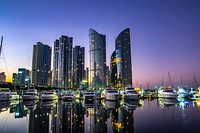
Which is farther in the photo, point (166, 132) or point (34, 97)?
point (34, 97)

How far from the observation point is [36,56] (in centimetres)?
19725

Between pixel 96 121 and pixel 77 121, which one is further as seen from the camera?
pixel 96 121

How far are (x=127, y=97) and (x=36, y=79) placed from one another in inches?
6099

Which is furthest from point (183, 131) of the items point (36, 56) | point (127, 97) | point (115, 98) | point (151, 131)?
point (36, 56)

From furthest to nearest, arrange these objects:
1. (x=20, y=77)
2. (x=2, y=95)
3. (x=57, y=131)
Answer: (x=20, y=77)
(x=2, y=95)
(x=57, y=131)

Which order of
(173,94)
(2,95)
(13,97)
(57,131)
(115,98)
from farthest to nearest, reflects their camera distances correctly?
1. (173,94)
2. (13,97)
3. (115,98)
4. (2,95)
5. (57,131)

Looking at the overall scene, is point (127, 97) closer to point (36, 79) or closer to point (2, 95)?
point (2, 95)

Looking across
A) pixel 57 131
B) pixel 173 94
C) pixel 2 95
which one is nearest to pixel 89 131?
pixel 57 131

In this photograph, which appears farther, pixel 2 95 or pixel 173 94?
pixel 173 94

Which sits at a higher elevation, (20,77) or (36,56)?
(36,56)

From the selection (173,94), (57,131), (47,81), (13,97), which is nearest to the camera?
(57,131)

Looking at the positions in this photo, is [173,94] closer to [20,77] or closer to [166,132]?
[166,132]

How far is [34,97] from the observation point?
4606 cm

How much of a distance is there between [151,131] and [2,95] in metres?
40.5
